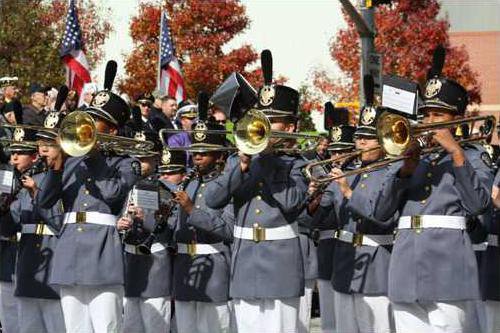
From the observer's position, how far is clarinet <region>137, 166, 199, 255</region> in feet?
37.8

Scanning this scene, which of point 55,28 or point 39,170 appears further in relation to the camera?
point 55,28

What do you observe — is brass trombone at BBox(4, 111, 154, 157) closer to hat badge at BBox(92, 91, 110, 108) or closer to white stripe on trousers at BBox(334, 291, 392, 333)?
hat badge at BBox(92, 91, 110, 108)

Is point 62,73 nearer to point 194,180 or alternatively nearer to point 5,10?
point 5,10

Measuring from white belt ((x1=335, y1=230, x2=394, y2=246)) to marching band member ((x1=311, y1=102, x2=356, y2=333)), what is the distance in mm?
499

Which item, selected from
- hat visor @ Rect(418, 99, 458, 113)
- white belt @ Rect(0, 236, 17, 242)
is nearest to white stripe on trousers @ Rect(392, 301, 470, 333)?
hat visor @ Rect(418, 99, 458, 113)

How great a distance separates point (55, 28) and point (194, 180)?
60.8 feet

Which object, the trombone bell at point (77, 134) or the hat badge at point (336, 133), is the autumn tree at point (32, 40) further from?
the trombone bell at point (77, 134)

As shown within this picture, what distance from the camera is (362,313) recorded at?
11570mm

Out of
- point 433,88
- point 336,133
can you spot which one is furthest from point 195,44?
point 433,88

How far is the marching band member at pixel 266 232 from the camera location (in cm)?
1007

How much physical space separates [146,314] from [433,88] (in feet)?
13.4

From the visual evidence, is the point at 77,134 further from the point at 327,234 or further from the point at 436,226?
the point at 327,234

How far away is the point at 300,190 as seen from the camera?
407 inches

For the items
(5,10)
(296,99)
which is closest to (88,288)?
(296,99)
